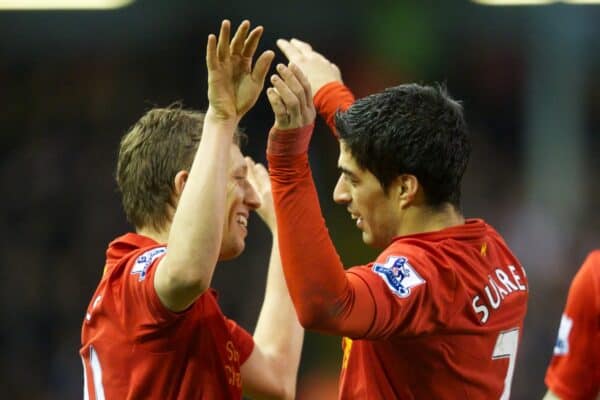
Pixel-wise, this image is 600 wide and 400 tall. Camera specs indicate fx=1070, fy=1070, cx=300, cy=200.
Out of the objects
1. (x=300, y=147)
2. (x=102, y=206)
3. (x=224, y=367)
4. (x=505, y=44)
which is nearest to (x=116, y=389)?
(x=224, y=367)

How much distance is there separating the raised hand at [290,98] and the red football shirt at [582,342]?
44.6 inches

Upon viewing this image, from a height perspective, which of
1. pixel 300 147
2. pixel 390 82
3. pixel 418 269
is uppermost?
pixel 300 147

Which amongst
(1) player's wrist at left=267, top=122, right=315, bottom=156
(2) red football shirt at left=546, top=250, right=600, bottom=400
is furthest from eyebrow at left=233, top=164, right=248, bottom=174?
(2) red football shirt at left=546, top=250, right=600, bottom=400

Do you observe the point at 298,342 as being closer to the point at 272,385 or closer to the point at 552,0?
the point at 272,385

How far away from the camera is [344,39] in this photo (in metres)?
8.33

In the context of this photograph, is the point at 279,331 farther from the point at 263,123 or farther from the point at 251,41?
the point at 263,123

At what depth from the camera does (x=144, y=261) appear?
2617mm

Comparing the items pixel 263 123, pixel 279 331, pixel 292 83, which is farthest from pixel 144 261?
pixel 263 123

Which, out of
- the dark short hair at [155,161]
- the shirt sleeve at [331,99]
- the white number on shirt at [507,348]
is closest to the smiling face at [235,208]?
the dark short hair at [155,161]

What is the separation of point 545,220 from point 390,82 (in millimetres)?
1564

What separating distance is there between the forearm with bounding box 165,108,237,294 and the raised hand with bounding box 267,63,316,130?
0.16 metres

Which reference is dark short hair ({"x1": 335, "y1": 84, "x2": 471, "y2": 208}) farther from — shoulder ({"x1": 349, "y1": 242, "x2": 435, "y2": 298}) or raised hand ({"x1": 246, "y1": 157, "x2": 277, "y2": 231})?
raised hand ({"x1": 246, "y1": 157, "x2": 277, "y2": 231})

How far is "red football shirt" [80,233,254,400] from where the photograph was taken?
102 inches

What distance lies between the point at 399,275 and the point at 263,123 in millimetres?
5859
